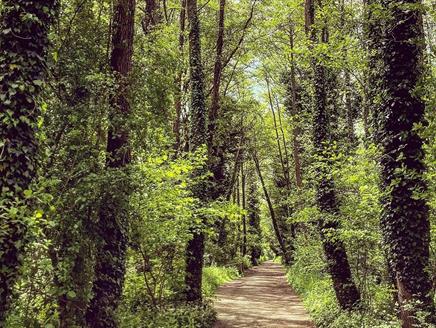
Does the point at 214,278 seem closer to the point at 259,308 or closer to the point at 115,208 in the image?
the point at 259,308

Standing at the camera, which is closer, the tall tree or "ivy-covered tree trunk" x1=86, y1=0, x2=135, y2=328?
"ivy-covered tree trunk" x1=86, y1=0, x2=135, y2=328

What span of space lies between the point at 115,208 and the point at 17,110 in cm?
231

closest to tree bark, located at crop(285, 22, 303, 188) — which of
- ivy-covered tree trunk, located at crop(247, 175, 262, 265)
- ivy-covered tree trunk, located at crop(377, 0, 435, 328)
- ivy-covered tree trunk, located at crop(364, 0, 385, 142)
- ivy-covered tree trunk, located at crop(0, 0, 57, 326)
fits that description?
ivy-covered tree trunk, located at crop(247, 175, 262, 265)

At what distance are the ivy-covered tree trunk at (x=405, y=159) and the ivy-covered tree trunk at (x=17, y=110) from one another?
508 centimetres

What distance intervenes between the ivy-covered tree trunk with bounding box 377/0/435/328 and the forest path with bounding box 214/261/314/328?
5.04 meters

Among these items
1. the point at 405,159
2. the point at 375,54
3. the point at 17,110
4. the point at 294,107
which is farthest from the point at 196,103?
the point at 294,107

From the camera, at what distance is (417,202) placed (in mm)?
6320

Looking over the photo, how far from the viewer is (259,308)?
13297 millimetres

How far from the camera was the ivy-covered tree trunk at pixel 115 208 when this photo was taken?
261 inches

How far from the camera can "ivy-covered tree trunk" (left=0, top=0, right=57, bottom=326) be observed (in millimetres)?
4512

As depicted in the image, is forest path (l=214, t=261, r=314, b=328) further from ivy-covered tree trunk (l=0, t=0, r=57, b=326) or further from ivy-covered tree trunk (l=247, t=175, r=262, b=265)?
ivy-covered tree trunk (l=247, t=175, r=262, b=265)

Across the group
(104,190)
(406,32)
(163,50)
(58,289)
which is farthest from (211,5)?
(58,289)

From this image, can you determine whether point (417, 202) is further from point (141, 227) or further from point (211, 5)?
point (211, 5)

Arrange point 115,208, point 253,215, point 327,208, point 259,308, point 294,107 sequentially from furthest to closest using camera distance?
point 253,215 → point 294,107 → point 259,308 → point 327,208 → point 115,208
